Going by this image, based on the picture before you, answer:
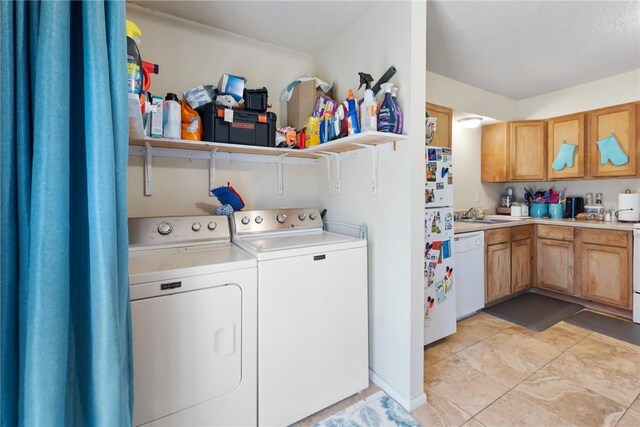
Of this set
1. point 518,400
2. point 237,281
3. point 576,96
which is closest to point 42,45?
point 237,281

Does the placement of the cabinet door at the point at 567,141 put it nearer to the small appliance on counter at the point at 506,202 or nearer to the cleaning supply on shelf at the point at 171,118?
the small appliance on counter at the point at 506,202

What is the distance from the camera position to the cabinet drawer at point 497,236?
285 centimetres

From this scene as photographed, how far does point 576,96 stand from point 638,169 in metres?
1.05

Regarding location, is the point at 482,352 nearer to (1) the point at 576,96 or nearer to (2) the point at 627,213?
(2) the point at 627,213

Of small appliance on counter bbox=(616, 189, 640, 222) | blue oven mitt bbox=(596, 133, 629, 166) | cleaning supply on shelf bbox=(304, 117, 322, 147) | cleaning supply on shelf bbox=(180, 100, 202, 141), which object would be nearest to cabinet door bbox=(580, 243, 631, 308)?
small appliance on counter bbox=(616, 189, 640, 222)

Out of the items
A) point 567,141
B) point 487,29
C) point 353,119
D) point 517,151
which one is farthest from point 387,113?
point 567,141

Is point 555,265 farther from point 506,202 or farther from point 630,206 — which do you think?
point 506,202

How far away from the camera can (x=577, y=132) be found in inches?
125

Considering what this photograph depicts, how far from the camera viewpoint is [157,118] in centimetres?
160

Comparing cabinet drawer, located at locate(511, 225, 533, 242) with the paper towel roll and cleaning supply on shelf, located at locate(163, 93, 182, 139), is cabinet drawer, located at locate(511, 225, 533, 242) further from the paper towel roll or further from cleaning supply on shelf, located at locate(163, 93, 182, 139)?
cleaning supply on shelf, located at locate(163, 93, 182, 139)

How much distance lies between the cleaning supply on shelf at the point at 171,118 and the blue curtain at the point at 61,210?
0.93 metres

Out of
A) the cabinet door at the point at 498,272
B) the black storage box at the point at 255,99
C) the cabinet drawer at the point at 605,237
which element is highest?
the black storage box at the point at 255,99

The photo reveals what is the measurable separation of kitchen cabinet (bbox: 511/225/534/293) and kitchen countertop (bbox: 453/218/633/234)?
77mm

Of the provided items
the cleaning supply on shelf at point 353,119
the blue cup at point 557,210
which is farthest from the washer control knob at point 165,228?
the blue cup at point 557,210
